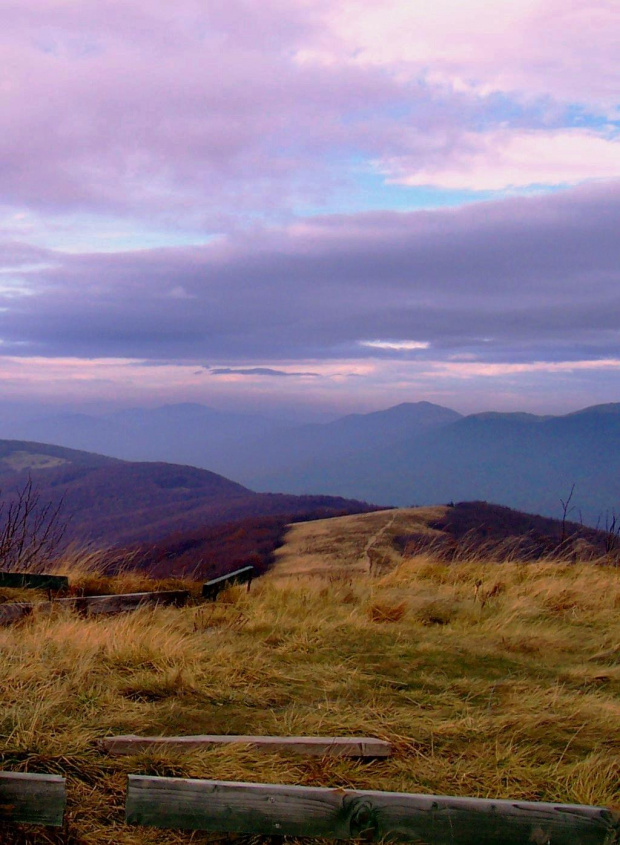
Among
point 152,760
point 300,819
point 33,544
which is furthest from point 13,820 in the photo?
point 33,544

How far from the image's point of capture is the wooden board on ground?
7.41m

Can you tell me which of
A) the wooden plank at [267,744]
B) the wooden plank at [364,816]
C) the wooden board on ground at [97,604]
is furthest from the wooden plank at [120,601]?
the wooden plank at [364,816]

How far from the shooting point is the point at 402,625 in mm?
7895

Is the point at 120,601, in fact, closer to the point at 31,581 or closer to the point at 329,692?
the point at 31,581

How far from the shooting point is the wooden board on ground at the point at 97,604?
24.3ft

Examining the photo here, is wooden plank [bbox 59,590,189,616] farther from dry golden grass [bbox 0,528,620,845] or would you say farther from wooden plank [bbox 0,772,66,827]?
wooden plank [bbox 0,772,66,827]

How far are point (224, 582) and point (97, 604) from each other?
1.93 meters

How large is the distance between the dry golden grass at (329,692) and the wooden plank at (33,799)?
0.30ft

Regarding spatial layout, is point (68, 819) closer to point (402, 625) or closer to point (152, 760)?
point (152, 760)

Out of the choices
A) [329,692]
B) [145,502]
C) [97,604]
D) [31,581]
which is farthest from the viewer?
[145,502]

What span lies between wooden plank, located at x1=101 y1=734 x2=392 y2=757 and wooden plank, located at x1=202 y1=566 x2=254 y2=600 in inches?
186

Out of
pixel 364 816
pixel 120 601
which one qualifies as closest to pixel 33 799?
pixel 364 816

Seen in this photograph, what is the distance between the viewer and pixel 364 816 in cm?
353

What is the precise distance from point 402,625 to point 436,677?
1674mm
